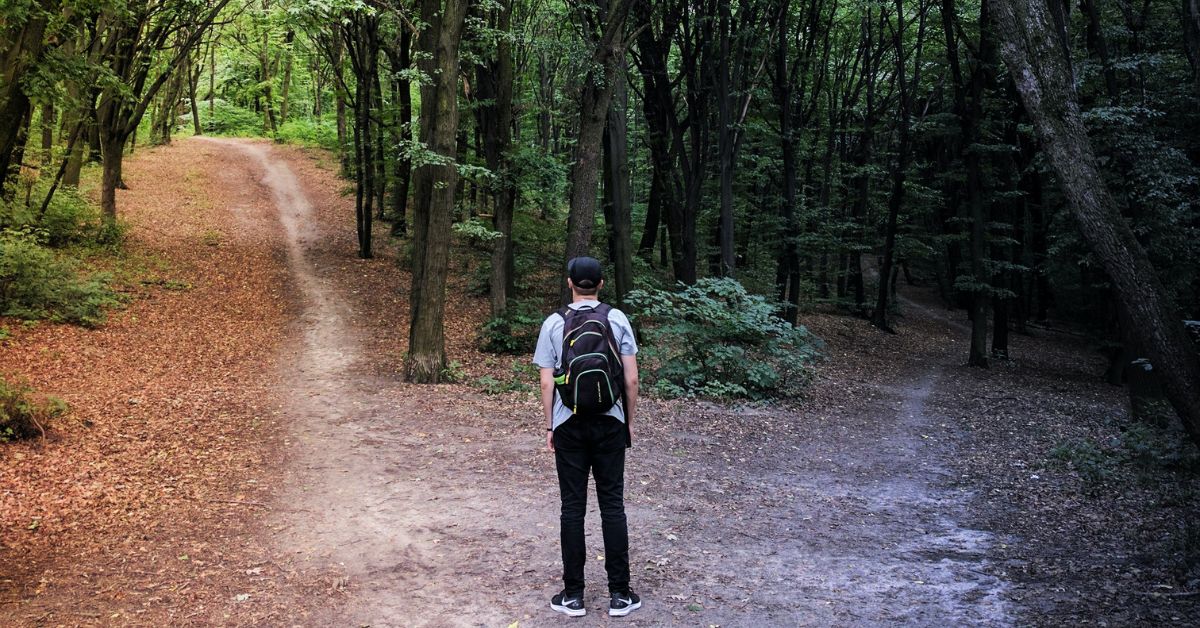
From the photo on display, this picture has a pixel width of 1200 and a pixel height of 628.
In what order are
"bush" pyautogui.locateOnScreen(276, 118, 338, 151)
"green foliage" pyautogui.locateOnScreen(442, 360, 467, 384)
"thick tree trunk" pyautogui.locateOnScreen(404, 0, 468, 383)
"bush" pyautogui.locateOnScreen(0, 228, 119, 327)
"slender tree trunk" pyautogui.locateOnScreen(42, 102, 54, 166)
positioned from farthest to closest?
"bush" pyautogui.locateOnScreen(276, 118, 338, 151)
"slender tree trunk" pyautogui.locateOnScreen(42, 102, 54, 166)
"bush" pyautogui.locateOnScreen(0, 228, 119, 327)
"green foliage" pyautogui.locateOnScreen(442, 360, 467, 384)
"thick tree trunk" pyautogui.locateOnScreen(404, 0, 468, 383)

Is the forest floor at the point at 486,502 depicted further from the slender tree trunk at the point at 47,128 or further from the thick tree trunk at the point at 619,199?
the slender tree trunk at the point at 47,128

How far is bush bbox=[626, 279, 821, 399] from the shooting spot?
38.9 feet

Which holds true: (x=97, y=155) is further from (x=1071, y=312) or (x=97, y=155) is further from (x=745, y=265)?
(x=1071, y=312)

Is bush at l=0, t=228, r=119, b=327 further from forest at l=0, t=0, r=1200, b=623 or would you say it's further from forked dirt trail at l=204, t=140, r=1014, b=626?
forked dirt trail at l=204, t=140, r=1014, b=626

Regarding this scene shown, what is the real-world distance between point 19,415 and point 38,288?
656cm

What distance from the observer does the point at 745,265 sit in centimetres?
2775

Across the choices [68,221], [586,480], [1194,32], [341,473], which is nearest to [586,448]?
[586,480]

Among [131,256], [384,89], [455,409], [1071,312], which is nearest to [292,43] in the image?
[384,89]

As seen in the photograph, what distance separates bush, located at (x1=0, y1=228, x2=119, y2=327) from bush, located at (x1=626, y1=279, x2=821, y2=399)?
9.42 metres

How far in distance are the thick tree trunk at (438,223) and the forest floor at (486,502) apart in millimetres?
536

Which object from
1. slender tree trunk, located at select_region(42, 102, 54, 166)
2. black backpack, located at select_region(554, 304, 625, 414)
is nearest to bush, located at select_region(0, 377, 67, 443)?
black backpack, located at select_region(554, 304, 625, 414)

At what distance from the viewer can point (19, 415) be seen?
6980 millimetres

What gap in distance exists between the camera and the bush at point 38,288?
11.7 m

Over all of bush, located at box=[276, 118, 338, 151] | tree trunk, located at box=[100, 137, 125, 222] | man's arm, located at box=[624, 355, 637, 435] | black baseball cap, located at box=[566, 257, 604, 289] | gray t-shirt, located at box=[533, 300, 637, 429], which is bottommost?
man's arm, located at box=[624, 355, 637, 435]
